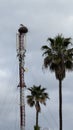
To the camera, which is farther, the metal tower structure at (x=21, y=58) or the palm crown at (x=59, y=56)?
the metal tower structure at (x=21, y=58)

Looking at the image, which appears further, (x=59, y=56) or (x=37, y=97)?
(x=37, y=97)

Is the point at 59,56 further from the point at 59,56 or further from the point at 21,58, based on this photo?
the point at 21,58

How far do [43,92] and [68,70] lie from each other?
29.3 meters

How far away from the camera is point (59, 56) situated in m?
53.2

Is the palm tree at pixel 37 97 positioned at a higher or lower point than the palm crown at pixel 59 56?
lower

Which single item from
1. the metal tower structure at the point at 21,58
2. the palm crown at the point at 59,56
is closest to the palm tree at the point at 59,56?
the palm crown at the point at 59,56

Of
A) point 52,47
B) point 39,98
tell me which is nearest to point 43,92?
point 39,98

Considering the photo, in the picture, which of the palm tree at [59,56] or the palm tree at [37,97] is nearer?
the palm tree at [59,56]

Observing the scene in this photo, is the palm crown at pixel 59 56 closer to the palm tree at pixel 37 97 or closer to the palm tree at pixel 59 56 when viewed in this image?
the palm tree at pixel 59 56

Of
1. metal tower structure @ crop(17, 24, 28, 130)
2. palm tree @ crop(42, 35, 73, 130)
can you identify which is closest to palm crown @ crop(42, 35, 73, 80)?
palm tree @ crop(42, 35, 73, 130)

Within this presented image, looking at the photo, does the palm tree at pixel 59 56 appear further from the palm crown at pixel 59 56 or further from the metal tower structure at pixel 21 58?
the metal tower structure at pixel 21 58

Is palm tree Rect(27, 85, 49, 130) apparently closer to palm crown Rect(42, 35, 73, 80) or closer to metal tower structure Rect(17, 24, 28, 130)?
metal tower structure Rect(17, 24, 28, 130)

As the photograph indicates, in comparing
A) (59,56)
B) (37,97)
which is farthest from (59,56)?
(37,97)

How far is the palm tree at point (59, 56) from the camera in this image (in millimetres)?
52500
